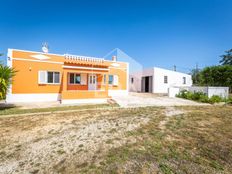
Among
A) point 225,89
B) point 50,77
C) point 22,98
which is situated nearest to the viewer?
point 22,98

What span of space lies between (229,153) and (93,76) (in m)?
13.5

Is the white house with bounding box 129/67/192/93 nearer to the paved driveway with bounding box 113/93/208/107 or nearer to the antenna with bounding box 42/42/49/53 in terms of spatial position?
the paved driveway with bounding box 113/93/208/107

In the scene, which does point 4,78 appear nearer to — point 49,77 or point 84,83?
point 49,77

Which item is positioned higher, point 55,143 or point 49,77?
point 49,77

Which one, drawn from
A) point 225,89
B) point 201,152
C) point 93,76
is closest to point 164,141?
point 201,152

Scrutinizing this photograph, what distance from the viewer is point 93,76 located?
621 inches

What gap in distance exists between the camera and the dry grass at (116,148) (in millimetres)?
3076

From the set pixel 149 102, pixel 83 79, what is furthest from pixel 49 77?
pixel 149 102

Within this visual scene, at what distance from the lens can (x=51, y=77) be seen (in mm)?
13953

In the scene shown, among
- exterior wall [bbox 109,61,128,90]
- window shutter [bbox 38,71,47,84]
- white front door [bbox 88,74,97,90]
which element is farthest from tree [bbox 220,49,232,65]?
window shutter [bbox 38,71,47,84]

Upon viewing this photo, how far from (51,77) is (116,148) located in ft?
39.4

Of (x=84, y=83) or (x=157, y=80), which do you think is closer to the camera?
(x=84, y=83)

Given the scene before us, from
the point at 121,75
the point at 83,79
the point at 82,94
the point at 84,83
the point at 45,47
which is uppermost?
the point at 45,47

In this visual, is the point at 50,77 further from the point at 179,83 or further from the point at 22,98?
the point at 179,83
